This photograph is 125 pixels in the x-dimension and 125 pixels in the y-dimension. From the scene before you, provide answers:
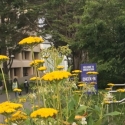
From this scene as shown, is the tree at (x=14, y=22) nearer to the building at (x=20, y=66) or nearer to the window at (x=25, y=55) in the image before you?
the building at (x=20, y=66)

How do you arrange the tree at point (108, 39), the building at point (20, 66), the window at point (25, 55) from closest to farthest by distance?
the tree at point (108, 39) → the building at point (20, 66) → the window at point (25, 55)

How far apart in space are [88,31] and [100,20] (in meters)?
0.61

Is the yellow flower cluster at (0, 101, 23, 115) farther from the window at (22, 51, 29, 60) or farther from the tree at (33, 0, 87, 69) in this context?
the window at (22, 51, 29, 60)

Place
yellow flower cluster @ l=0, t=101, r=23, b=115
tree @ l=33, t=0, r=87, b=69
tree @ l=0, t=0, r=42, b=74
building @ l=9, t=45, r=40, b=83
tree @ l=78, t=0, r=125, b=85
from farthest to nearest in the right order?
1. building @ l=9, t=45, r=40, b=83
2. tree @ l=0, t=0, r=42, b=74
3. tree @ l=33, t=0, r=87, b=69
4. tree @ l=78, t=0, r=125, b=85
5. yellow flower cluster @ l=0, t=101, r=23, b=115

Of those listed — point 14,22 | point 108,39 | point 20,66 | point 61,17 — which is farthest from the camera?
point 20,66

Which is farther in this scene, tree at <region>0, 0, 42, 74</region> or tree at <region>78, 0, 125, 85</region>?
tree at <region>0, 0, 42, 74</region>

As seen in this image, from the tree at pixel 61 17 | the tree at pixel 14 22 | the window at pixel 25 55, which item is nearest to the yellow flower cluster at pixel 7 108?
the tree at pixel 61 17

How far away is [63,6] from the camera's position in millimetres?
27922

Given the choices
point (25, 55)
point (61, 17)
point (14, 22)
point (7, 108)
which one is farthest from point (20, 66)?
point (7, 108)

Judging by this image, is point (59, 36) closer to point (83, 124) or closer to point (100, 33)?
point (100, 33)

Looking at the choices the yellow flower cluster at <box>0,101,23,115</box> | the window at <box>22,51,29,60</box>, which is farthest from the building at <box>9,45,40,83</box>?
the yellow flower cluster at <box>0,101,23,115</box>

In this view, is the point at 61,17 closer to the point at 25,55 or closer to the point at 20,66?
the point at 20,66

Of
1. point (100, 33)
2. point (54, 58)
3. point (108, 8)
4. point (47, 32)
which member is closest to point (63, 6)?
point (47, 32)

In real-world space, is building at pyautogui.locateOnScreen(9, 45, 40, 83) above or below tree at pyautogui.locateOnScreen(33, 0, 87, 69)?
below
